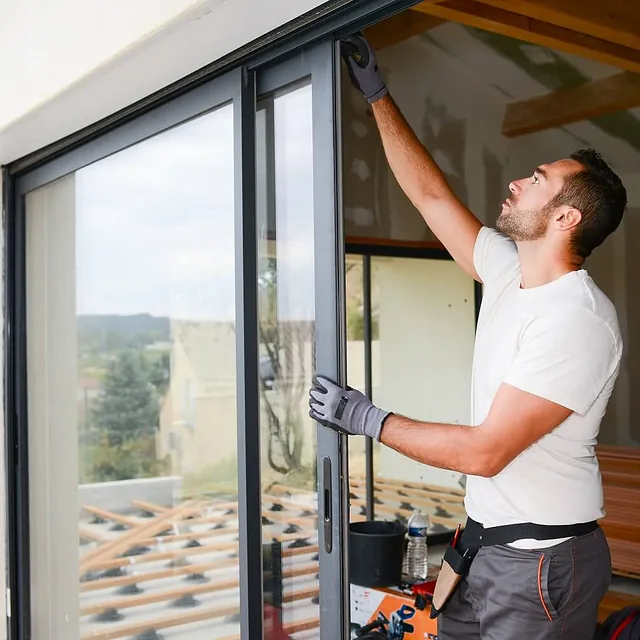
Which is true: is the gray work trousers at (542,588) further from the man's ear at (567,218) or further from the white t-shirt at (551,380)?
the man's ear at (567,218)

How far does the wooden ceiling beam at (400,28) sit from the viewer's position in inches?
233

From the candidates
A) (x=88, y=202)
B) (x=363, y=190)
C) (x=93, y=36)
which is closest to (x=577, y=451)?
(x=93, y=36)

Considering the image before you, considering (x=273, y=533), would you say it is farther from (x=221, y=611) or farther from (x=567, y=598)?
(x=567, y=598)

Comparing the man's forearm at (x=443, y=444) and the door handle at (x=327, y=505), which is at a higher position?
the man's forearm at (x=443, y=444)

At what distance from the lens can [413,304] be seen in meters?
6.48

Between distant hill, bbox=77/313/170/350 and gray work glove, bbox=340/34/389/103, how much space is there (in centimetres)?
138

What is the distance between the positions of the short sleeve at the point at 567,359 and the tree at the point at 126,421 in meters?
1.86

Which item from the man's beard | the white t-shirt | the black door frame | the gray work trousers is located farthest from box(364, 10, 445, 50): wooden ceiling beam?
the gray work trousers

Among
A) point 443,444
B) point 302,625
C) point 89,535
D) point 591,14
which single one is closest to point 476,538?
point 443,444

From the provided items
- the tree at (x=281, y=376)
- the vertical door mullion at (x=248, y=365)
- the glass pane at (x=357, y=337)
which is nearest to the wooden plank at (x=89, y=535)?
the vertical door mullion at (x=248, y=365)

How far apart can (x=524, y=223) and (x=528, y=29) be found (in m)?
2.54

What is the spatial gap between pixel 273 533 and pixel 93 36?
1.49m

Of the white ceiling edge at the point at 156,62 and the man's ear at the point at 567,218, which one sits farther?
the man's ear at the point at 567,218

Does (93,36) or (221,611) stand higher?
(93,36)
